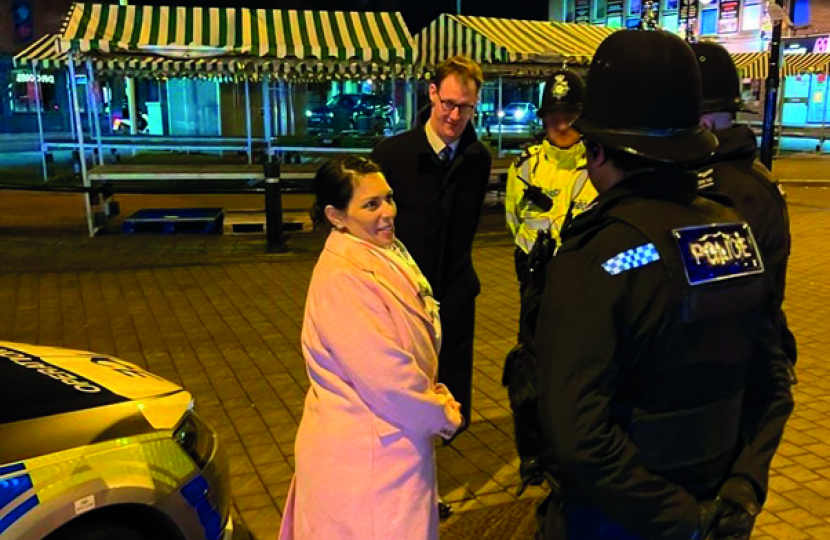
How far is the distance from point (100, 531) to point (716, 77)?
9.08 feet

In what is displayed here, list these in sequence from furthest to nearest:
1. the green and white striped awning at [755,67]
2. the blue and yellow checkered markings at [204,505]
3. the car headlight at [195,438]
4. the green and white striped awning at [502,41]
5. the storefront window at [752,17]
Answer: the storefront window at [752,17], the green and white striped awning at [755,67], the green and white striped awning at [502,41], the car headlight at [195,438], the blue and yellow checkered markings at [204,505]

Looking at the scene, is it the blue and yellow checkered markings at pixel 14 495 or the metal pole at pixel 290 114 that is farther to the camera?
the metal pole at pixel 290 114

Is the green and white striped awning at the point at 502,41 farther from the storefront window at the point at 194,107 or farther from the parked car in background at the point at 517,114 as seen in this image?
the parked car in background at the point at 517,114

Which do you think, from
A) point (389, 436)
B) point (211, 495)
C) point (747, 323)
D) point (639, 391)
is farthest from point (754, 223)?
point (211, 495)

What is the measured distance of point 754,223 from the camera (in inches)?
102

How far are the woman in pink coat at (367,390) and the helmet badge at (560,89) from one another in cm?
154

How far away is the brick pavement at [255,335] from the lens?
13.8ft

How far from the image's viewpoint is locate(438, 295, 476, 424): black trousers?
372cm

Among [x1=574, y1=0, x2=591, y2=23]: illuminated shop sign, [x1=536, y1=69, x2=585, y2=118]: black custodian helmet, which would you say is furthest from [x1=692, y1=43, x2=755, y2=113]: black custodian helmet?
[x1=574, y1=0, x2=591, y2=23]: illuminated shop sign

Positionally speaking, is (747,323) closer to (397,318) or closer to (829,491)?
(397,318)

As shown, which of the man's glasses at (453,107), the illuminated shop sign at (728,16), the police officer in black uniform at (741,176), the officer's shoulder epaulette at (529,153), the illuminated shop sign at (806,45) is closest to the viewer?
the police officer in black uniform at (741,176)

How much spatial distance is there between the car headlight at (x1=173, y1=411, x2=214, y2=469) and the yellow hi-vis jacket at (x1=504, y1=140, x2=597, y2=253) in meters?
1.84

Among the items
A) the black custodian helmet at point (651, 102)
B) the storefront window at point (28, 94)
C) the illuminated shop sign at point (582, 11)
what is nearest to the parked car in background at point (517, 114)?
the illuminated shop sign at point (582, 11)

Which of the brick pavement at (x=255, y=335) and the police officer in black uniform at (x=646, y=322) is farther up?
the police officer in black uniform at (x=646, y=322)
